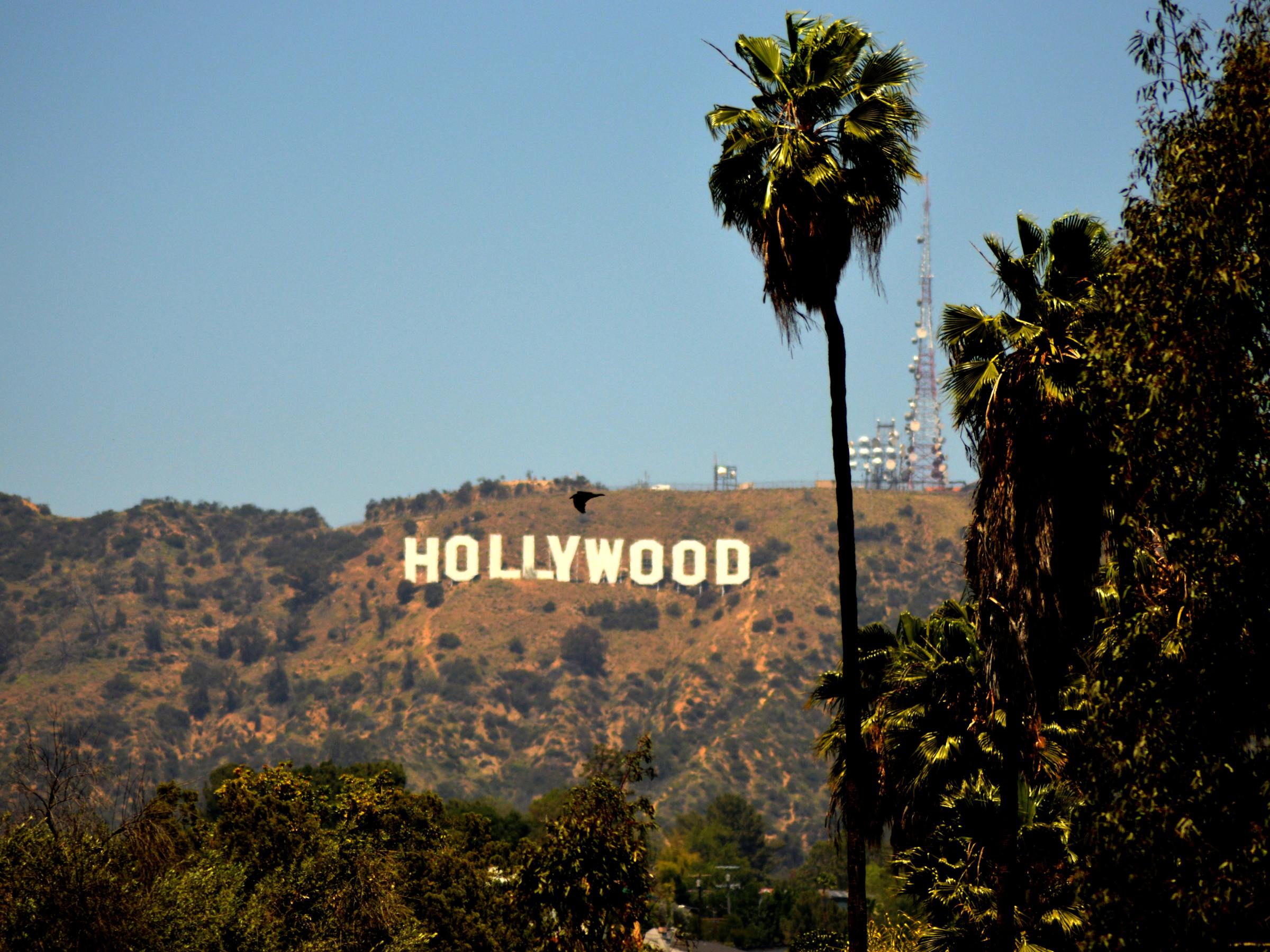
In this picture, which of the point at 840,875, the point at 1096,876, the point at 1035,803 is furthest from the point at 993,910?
the point at 840,875

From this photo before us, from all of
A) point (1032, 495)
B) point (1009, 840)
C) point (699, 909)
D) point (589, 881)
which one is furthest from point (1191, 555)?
point (699, 909)

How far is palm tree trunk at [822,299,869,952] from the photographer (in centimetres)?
2211

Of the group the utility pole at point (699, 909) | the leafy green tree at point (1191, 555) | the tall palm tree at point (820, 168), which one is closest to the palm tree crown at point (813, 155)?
the tall palm tree at point (820, 168)

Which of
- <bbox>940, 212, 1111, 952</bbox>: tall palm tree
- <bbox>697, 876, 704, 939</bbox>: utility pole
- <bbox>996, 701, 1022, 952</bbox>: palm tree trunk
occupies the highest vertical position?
<bbox>940, 212, 1111, 952</bbox>: tall palm tree

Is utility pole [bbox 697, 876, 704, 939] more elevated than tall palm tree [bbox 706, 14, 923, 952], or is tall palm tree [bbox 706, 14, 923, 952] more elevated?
tall palm tree [bbox 706, 14, 923, 952]

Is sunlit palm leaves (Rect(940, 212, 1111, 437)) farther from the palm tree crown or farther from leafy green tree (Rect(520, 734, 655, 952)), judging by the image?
leafy green tree (Rect(520, 734, 655, 952))

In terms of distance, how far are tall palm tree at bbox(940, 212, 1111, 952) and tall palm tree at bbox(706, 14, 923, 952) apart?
2193 mm

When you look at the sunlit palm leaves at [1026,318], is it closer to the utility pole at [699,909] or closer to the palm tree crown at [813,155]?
the palm tree crown at [813,155]

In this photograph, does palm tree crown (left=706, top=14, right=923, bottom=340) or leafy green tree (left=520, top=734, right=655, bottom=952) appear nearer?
palm tree crown (left=706, top=14, right=923, bottom=340)

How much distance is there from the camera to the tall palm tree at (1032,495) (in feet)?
69.1

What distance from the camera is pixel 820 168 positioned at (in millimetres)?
23141

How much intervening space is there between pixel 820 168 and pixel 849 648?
7336 millimetres

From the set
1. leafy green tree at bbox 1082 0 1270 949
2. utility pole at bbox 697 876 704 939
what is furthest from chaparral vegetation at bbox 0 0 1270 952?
utility pole at bbox 697 876 704 939

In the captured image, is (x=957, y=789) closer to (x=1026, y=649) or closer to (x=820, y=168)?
(x=1026, y=649)
